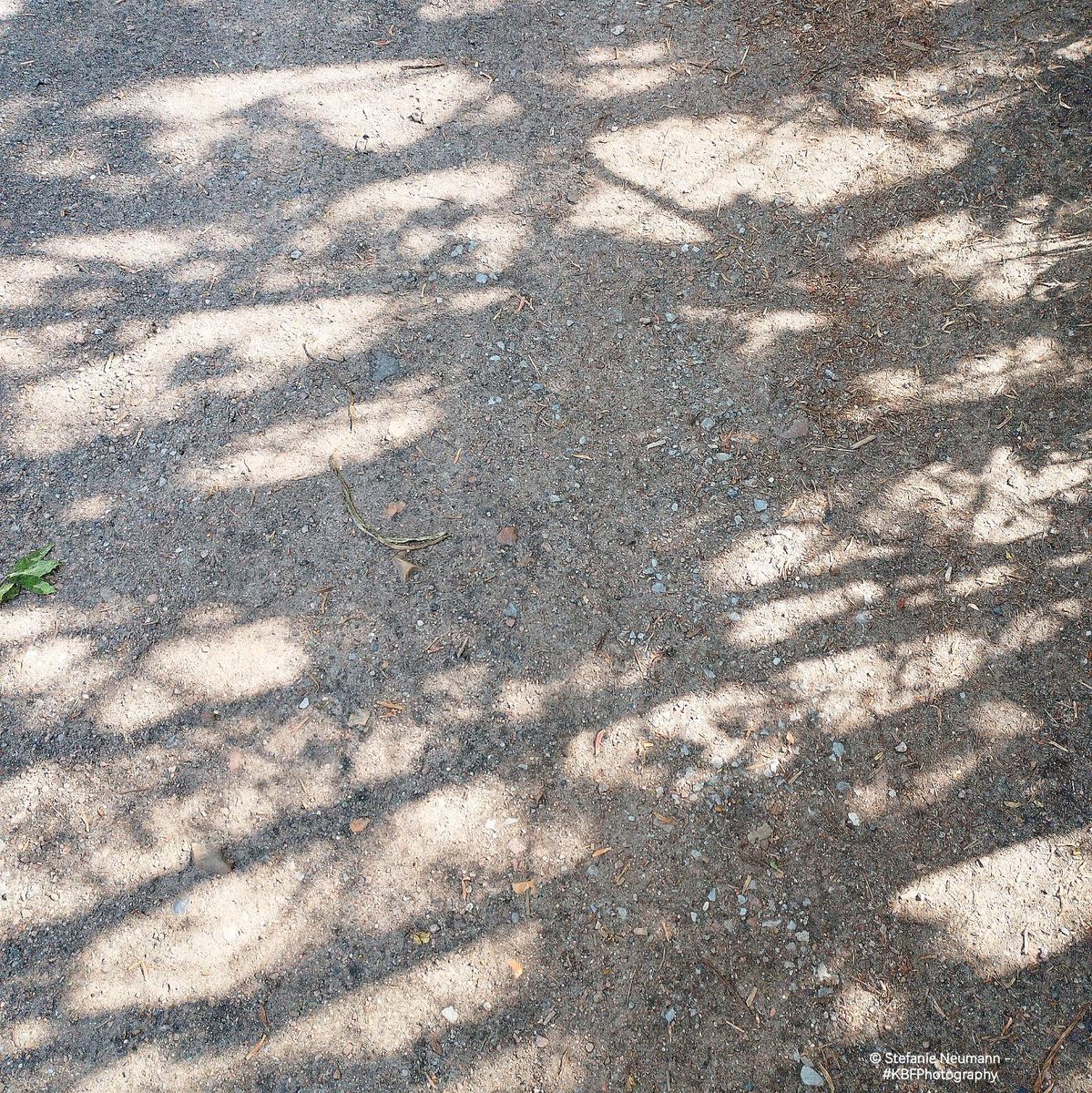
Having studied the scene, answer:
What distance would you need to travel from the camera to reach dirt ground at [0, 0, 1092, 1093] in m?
2.40

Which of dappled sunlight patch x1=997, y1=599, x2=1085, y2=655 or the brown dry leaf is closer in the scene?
dappled sunlight patch x1=997, y1=599, x2=1085, y2=655

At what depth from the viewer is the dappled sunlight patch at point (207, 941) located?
7.93 ft

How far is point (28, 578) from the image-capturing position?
9.72 feet

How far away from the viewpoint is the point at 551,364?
3.31 m

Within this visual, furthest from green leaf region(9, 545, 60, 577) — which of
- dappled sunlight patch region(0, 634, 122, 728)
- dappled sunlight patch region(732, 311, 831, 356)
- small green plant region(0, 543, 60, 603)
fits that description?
dappled sunlight patch region(732, 311, 831, 356)

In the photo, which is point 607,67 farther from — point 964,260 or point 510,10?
point 964,260

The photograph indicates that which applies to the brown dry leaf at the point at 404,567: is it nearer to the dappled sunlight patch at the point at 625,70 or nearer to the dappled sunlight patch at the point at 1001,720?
the dappled sunlight patch at the point at 1001,720

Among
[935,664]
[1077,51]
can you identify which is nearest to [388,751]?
[935,664]

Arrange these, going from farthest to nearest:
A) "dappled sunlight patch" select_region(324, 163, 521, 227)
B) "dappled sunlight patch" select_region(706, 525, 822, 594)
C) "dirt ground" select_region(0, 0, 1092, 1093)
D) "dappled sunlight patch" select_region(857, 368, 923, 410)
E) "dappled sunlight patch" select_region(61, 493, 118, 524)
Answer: "dappled sunlight patch" select_region(324, 163, 521, 227)
"dappled sunlight patch" select_region(857, 368, 923, 410)
"dappled sunlight patch" select_region(61, 493, 118, 524)
"dappled sunlight patch" select_region(706, 525, 822, 594)
"dirt ground" select_region(0, 0, 1092, 1093)

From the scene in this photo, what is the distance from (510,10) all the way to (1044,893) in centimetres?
452

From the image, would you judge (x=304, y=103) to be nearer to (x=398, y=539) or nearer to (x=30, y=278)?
(x=30, y=278)

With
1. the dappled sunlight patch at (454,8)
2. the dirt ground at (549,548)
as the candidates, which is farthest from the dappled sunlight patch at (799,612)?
the dappled sunlight patch at (454,8)

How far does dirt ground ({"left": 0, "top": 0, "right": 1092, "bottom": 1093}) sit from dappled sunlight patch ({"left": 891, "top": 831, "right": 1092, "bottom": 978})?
0.01 meters

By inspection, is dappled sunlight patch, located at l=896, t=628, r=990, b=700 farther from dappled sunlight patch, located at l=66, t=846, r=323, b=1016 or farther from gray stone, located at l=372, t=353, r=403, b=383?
gray stone, located at l=372, t=353, r=403, b=383
